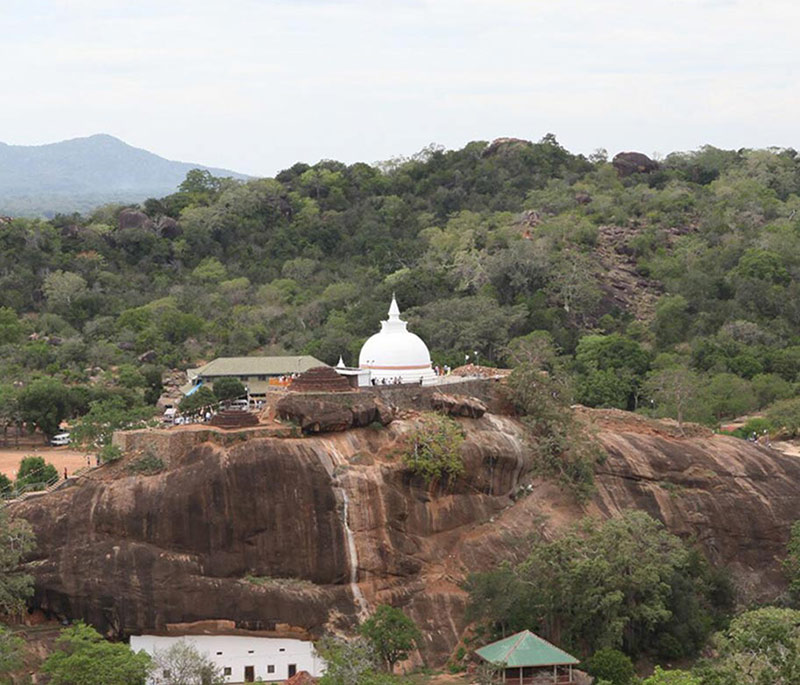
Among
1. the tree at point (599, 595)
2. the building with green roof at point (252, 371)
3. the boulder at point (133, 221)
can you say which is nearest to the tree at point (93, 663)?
the tree at point (599, 595)

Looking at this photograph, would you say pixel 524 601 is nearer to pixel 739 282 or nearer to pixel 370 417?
pixel 370 417

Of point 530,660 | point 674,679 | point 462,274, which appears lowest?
point 530,660

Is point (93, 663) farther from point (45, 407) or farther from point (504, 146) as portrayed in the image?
point (504, 146)

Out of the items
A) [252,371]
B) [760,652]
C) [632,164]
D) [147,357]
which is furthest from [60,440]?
[632,164]

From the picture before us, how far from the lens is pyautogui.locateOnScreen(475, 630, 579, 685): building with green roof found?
35.6 metres

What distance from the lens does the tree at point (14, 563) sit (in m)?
35.5

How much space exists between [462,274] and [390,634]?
49.4 m

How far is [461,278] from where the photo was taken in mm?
83312

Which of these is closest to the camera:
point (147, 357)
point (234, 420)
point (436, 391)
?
point (234, 420)

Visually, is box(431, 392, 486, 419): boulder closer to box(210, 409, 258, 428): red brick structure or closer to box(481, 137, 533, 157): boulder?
box(210, 409, 258, 428): red brick structure

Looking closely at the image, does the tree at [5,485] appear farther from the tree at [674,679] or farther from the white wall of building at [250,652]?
the tree at [674,679]

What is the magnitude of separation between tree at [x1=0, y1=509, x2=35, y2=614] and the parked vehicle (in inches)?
1011

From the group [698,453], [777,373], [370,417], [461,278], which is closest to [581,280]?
[461,278]

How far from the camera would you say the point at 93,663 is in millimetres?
33375
